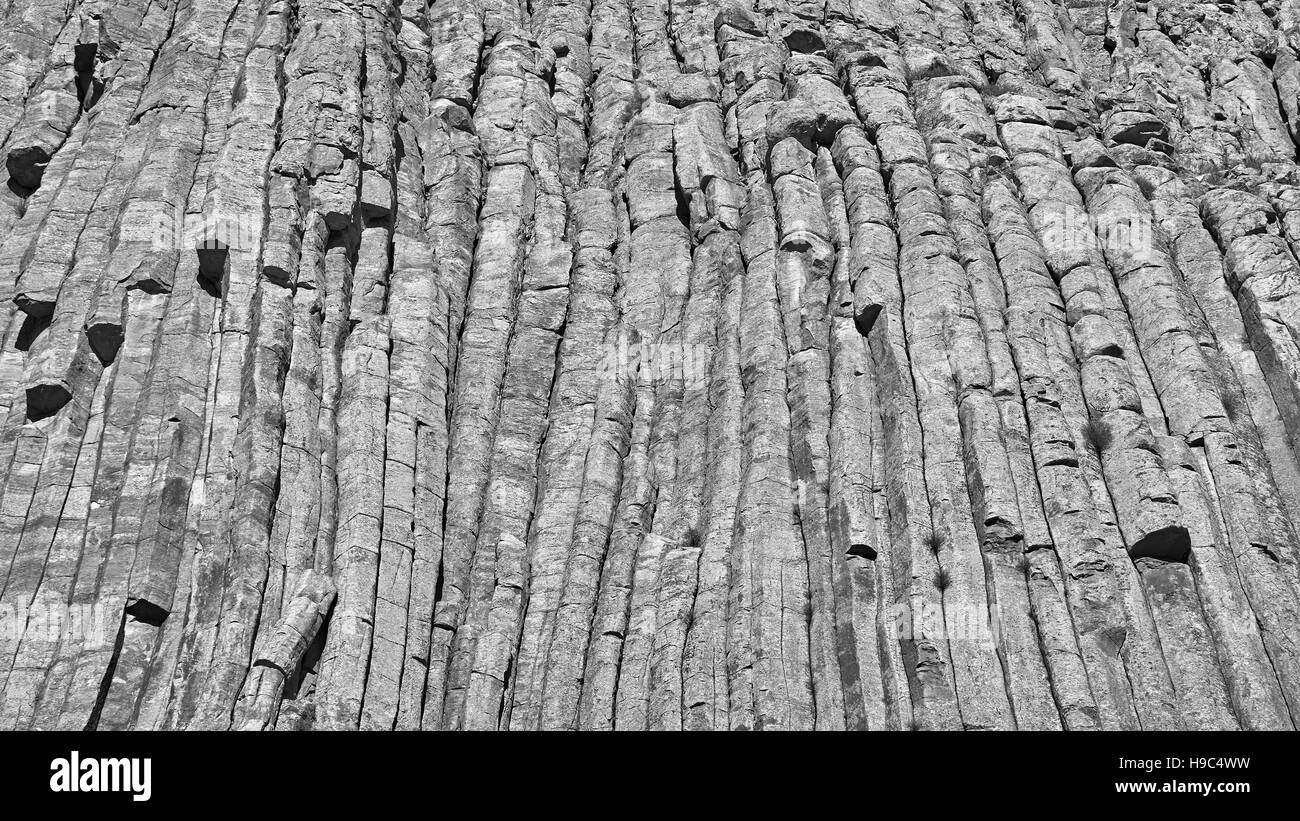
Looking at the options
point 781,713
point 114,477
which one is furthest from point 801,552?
point 114,477

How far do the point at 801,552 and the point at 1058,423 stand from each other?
19.5 feet

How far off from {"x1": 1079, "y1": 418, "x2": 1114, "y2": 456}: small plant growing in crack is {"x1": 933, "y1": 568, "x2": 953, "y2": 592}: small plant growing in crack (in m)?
4.75

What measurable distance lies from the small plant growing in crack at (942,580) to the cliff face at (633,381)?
43mm

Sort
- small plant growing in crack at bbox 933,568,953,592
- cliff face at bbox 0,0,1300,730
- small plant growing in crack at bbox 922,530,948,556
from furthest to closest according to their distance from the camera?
1. small plant growing in crack at bbox 922,530,948,556
2. small plant growing in crack at bbox 933,568,953,592
3. cliff face at bbox 0,0,1300,730

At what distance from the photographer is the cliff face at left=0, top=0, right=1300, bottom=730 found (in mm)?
25312

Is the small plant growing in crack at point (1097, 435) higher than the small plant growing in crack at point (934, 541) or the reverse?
higher

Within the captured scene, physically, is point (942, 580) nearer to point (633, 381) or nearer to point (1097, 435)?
point (1097, 435)

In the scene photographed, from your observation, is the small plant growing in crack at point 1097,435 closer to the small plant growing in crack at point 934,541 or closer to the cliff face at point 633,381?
the cliff face at point 633,381

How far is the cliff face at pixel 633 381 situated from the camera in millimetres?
25312

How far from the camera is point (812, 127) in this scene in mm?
36562

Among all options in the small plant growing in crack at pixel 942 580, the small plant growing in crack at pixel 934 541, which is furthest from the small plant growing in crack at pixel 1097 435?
the small plant growing in crack at pixel 942 580

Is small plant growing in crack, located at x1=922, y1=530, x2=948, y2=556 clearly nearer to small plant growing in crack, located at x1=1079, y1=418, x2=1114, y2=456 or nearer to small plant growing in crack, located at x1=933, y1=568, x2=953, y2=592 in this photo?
small plant growing in crack, located at x1=933, y1=568, x2=953, y2=592

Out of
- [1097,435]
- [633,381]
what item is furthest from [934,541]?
[633,381]

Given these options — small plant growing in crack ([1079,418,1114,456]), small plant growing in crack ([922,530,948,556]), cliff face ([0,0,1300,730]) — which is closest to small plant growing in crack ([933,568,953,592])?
cliff face ([0,0,1300,730])
